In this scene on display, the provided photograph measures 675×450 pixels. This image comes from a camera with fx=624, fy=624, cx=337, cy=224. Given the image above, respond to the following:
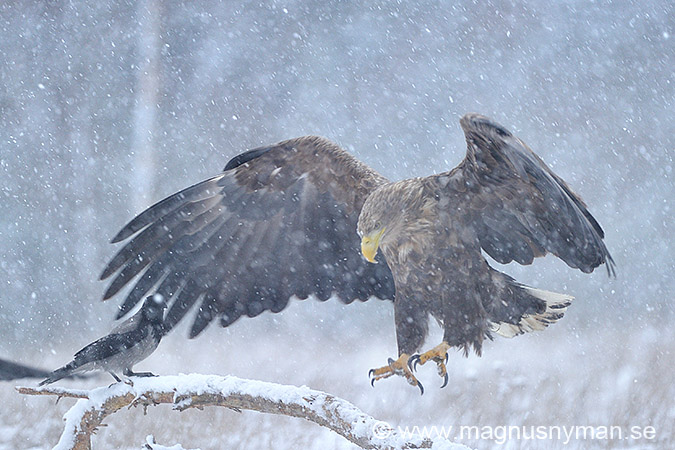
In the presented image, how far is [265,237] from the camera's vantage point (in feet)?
9.67

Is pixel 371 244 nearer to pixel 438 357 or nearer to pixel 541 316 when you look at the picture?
pixel 438 357

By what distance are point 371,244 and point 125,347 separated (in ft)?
3.34

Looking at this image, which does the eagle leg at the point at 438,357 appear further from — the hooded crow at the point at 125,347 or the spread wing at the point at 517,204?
the hooded crow at the point at 125,347

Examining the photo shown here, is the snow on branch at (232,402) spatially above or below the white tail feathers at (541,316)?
below

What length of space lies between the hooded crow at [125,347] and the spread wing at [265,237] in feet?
0.51

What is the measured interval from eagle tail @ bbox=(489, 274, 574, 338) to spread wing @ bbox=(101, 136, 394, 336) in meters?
0.55

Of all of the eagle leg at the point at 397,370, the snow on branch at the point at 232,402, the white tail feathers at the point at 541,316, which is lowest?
the snow on branch at the point at 232,402

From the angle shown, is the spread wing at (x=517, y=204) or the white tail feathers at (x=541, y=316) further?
the white tail feathers at (x=541, y=316)

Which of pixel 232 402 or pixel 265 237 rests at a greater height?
pixel 265 237

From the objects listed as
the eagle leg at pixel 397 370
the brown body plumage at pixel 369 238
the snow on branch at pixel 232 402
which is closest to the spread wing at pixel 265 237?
the brown body plumage at pixel 369 238

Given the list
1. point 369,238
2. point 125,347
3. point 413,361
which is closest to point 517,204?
point 369,238

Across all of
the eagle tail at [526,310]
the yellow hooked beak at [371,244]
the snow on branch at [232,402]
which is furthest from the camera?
the eagle tail at [526,310]

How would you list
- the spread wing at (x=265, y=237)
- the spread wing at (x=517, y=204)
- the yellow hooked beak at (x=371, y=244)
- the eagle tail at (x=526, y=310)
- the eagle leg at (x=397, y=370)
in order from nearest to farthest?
the spread wing at (x=517, y=204), the yellow hooked beak at (x=371, y=244), the eagle leg at (x=397, y=370), the eagle tail at (x=526, y=310), the spread wing at (x=265, y=237)

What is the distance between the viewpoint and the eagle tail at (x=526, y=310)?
263cm
